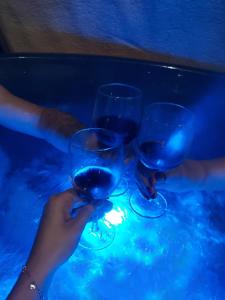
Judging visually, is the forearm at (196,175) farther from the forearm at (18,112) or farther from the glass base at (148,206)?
the forearm at (18,112)

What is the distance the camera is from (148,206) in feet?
3.15

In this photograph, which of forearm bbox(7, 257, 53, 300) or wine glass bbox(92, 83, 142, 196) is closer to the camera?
forearm bbox(7, 257, 53, 300)

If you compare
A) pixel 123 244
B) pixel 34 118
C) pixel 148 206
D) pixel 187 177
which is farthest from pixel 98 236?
pixel 34 118

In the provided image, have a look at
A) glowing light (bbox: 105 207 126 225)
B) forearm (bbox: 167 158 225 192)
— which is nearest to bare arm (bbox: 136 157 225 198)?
forearm (bbox: 167 158 225 192)

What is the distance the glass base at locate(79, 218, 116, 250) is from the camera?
2.81 ft

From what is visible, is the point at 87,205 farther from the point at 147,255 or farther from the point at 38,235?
the point at 147,255

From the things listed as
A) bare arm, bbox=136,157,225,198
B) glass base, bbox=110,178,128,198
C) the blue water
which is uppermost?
bare arm, bbox=136,157,225,198

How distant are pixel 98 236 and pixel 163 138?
32 cm

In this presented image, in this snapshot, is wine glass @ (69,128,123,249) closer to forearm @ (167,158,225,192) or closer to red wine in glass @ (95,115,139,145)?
red wine in glass @ (95,115,139,145)

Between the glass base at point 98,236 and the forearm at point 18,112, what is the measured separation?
0.32m

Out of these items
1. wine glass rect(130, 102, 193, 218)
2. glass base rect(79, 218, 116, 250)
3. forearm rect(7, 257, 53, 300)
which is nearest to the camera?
forearm rect(7, 257, 53, 300)

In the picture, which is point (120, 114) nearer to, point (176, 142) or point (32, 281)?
point (176, 142)

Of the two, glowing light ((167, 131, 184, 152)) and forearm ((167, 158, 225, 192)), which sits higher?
glowing light ((167, 131, 184, 152))

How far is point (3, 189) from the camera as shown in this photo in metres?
0.98
